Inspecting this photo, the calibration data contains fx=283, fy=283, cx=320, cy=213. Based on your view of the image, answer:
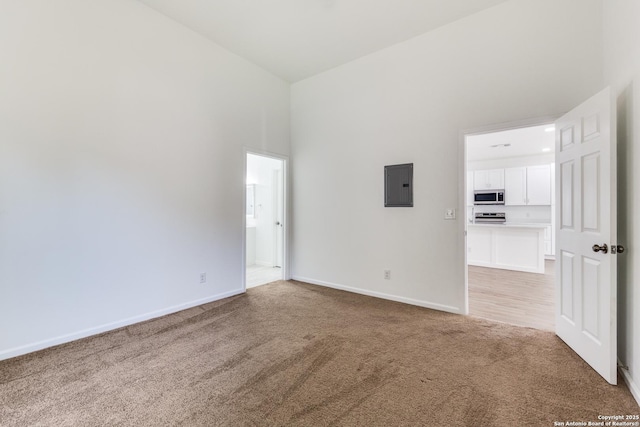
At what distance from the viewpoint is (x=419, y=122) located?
3.48 meters

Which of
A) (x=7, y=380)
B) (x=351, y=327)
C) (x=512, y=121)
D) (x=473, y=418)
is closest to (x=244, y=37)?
(x=512, y=121)

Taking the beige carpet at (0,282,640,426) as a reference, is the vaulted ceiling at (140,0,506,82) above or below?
above

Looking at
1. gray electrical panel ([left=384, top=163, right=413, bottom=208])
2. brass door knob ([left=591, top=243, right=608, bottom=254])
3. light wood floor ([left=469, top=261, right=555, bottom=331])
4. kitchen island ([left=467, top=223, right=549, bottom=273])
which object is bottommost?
light wood floor ([left=469, top=261, right=555, bottom=331])

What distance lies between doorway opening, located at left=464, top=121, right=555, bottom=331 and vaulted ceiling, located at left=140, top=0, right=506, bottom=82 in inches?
57.5

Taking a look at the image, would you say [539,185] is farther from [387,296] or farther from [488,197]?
[387,296]

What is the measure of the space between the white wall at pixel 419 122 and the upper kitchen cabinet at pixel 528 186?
539 cm

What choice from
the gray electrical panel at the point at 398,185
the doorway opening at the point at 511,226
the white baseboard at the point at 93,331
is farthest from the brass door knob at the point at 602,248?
the white baseboard at the point at 93,331

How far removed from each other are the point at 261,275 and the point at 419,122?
3633 mm

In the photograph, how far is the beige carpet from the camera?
1638 mm

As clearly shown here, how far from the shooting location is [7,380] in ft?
6.48

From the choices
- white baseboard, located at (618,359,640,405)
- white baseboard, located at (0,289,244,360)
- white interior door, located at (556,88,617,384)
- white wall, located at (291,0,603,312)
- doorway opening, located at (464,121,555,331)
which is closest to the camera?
white baseboard, located at (618,359,640,405)

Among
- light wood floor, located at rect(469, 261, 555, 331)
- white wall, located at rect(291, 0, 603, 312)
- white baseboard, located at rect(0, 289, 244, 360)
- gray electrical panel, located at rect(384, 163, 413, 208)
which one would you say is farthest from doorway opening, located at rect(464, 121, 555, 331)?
white baseboard, located at rect(0, 289, 244, 360)

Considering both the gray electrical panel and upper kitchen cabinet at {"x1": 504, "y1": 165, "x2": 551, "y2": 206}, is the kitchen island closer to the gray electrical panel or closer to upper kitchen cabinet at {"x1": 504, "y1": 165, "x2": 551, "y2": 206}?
upper kitchen cabinet at {"x1": 504, "y1": 165, "x2": 551, "y2": 206}

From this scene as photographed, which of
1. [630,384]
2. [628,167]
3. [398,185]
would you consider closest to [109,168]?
[398,185]
